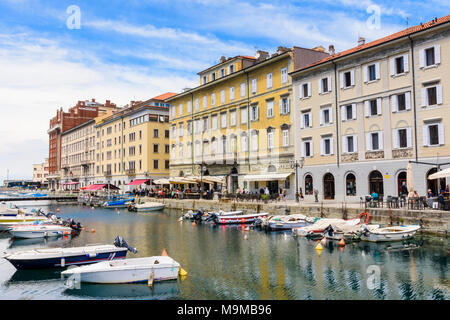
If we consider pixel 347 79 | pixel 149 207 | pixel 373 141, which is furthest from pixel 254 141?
pixel 149 207

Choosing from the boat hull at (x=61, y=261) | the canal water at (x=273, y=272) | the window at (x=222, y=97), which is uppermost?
the window at (x=222, y=97)

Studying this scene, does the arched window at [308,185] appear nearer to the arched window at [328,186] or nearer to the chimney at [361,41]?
the arched window at [328,186]

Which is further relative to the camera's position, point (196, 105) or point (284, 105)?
point (196, 105)

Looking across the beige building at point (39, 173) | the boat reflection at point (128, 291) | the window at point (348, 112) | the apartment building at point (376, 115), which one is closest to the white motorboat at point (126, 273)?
the boat reflection at point (128, 291)

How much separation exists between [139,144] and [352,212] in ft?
176

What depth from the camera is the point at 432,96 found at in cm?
3106

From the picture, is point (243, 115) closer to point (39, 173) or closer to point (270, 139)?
point (270, 139)

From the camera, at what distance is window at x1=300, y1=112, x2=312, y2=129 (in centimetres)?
4121

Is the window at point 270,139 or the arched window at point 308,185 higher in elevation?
the window at point 270,139

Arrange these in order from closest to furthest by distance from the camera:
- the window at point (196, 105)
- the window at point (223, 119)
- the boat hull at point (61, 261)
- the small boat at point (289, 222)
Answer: the boat hull at point (61, 261)
the small boat at point (289, 222)
the window at point (223, 119)
the window at point (196, 105)

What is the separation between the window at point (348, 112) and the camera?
1453 inches

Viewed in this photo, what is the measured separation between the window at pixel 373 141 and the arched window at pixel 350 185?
10.2 ft
